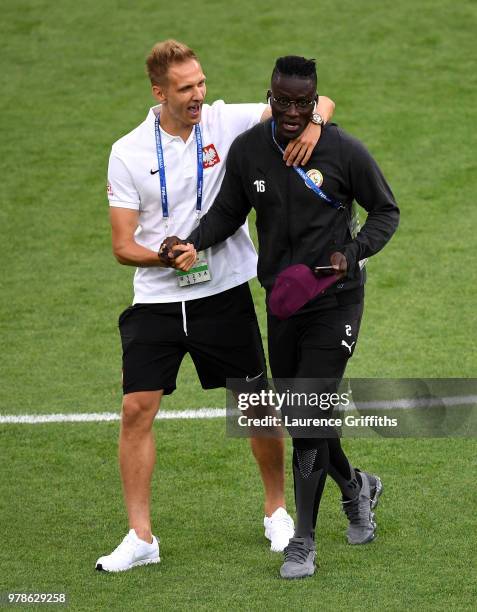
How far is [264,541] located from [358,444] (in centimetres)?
130

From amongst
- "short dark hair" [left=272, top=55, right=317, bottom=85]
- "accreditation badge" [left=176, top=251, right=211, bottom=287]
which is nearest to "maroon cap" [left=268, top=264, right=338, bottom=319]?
"accreditation badge" [left=176, top=251, right=211, bottom=287]

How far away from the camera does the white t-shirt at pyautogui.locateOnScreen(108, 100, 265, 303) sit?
614cm

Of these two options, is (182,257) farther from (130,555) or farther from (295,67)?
(130,555)

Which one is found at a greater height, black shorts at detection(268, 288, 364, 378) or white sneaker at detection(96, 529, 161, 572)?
black shorts at detection(268, 288, 364, 378)

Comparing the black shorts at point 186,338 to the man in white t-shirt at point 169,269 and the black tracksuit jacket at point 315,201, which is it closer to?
the man in white t-shirt at point 169,269

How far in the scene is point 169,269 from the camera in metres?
6.25

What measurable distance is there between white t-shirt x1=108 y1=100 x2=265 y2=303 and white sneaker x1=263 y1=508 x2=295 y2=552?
1057mm

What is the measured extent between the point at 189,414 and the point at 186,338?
190 cm

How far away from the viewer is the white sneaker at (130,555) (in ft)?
20.0

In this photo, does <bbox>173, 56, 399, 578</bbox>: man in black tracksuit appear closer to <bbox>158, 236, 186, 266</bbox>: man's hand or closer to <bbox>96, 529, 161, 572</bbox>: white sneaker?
<bbox>158, 236, 186, 266</bbox>: man's hand

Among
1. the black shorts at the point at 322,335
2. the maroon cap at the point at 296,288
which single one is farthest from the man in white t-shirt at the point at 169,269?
the maroon cap at the point at 296,288

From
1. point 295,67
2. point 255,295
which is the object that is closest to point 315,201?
point 295,67

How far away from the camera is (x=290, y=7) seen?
14711 millimetres

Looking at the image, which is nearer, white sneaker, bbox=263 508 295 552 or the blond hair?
the blond hair
